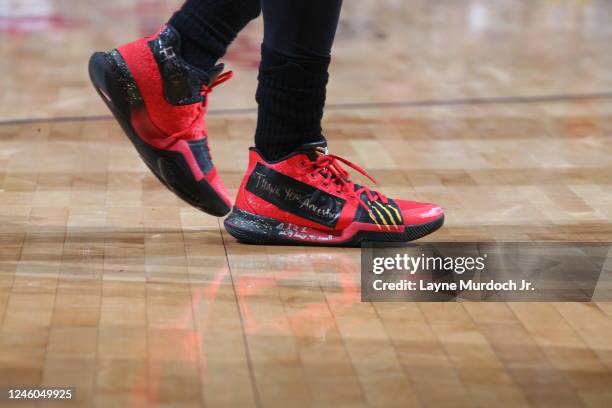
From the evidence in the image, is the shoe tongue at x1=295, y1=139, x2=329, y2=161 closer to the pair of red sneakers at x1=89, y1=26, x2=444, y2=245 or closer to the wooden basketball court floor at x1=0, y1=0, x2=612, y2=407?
the pair of red sneakers at x1=89, y1=26, x2=444, y2=245

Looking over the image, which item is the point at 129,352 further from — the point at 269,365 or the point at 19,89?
the point at 19,89

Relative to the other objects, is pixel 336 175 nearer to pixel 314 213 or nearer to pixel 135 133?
pixel 314 213

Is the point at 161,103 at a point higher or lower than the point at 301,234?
higher

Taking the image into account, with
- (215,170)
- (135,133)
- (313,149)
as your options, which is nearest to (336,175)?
(313,149)

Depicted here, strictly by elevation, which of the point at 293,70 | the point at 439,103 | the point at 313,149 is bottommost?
the point at 439,103

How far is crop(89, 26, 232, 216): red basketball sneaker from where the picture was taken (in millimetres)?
1399

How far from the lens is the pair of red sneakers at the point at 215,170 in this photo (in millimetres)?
1401

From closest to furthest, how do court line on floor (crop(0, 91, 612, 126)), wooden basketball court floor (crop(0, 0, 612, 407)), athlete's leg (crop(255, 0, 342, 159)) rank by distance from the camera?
wooden basketball court floor (crop(0, 0, 612, 407))
athlete's leg (crop(255, 0, 342, 159))
court line on floor (crop(0, 91, 612, 126))

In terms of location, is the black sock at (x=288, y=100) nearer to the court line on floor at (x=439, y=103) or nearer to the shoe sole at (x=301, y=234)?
the shoe sole at (x=301, y=234)

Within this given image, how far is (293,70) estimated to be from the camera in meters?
1.37

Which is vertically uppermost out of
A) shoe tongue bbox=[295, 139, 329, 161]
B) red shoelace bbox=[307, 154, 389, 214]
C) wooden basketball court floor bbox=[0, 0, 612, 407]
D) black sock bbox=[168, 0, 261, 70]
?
black sock bbox=[168, 0, 261, 70]

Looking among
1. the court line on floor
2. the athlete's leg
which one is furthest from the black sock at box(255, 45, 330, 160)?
the court line on floor

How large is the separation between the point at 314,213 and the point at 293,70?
0.19m

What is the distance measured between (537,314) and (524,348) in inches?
3.9
